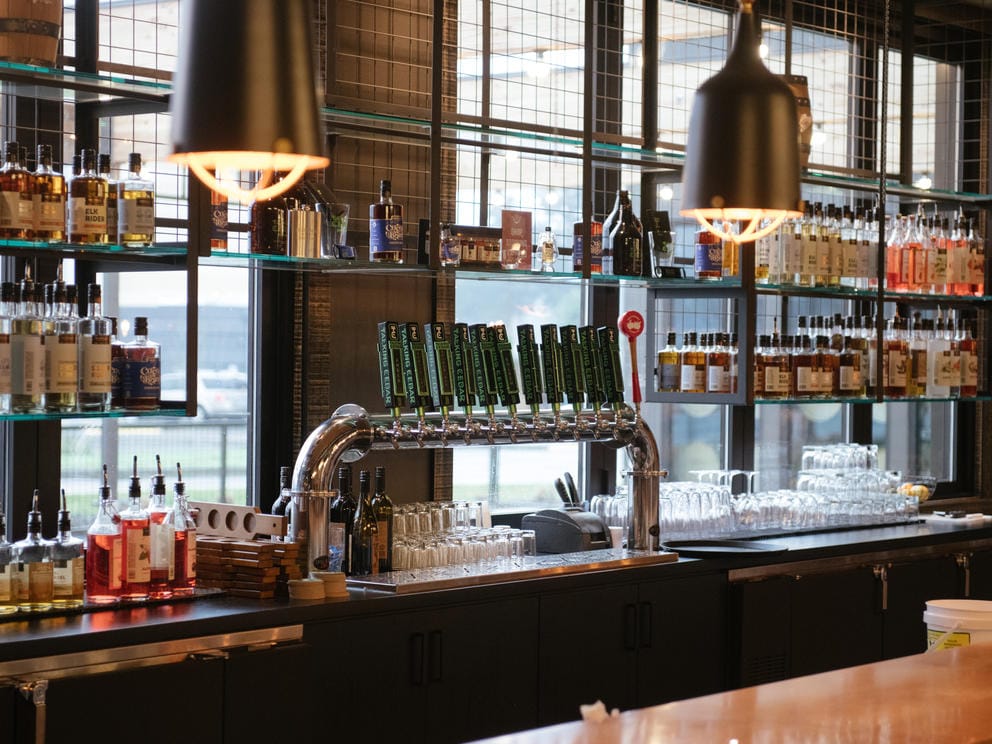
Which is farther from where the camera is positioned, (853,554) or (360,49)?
(853,554)

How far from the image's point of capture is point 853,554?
5.20 meters

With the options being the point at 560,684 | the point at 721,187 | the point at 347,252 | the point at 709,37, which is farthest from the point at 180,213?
the point at 709,37

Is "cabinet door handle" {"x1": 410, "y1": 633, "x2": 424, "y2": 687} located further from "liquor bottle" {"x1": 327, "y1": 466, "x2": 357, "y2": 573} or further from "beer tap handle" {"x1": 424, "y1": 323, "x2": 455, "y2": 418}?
"beer tap handle" {"x1": 424, "y1": 323, "x2": 455, "y2": 418}

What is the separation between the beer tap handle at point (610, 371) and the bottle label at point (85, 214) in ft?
5.94

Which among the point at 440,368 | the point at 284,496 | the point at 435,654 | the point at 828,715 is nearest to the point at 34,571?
the point at 284,496

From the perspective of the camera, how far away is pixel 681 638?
183 inches

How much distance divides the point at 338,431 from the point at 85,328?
30.8 inches

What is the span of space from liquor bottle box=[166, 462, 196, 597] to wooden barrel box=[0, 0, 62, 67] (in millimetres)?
1169

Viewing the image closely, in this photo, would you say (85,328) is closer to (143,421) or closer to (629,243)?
(143,421)

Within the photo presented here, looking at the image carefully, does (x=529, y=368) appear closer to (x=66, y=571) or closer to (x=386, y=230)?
(x=386, y=230)

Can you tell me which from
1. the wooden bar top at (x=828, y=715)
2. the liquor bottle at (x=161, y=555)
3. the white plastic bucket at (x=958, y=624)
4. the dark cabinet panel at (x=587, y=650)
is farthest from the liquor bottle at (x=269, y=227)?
the white plastic bucket at (x=958, y=624)

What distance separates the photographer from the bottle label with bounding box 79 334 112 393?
11.7ft

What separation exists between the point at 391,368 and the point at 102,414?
94 centimetres

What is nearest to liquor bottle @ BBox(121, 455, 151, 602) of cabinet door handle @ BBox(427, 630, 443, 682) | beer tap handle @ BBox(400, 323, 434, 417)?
cabinet door handle @ BBox(427, 630, 443, 682)
